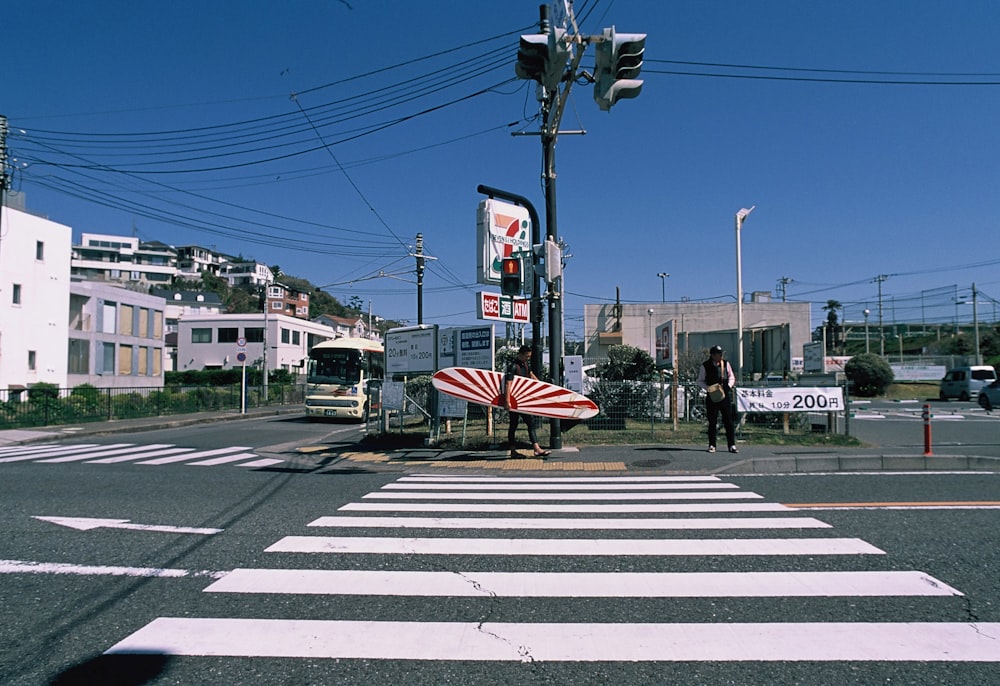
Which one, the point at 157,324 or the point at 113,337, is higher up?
the point at 157,324

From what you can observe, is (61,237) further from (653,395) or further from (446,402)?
(653,395)

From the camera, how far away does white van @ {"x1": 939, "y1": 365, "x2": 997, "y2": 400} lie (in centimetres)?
3962

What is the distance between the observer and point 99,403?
2358 cm

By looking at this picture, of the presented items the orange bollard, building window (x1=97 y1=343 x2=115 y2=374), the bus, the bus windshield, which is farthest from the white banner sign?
building window (x1=97 y1=343 x2=115 y2=374)

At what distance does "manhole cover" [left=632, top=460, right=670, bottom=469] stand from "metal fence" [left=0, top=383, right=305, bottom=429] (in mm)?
19769

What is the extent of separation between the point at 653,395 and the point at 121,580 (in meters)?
11.9

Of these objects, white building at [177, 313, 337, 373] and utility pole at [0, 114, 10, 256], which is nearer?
utility pole at [0, 114, 10, 256]

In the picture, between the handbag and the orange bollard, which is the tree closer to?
the orange bollard

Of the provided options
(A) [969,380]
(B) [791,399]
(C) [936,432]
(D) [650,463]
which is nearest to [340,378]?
(B) [791,399]

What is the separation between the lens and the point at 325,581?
500cm

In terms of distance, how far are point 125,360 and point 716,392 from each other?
1803 inches

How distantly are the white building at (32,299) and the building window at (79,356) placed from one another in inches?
121

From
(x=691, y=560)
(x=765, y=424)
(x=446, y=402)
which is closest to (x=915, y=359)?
(x=765, y=424)

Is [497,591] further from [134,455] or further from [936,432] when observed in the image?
[936,432]
